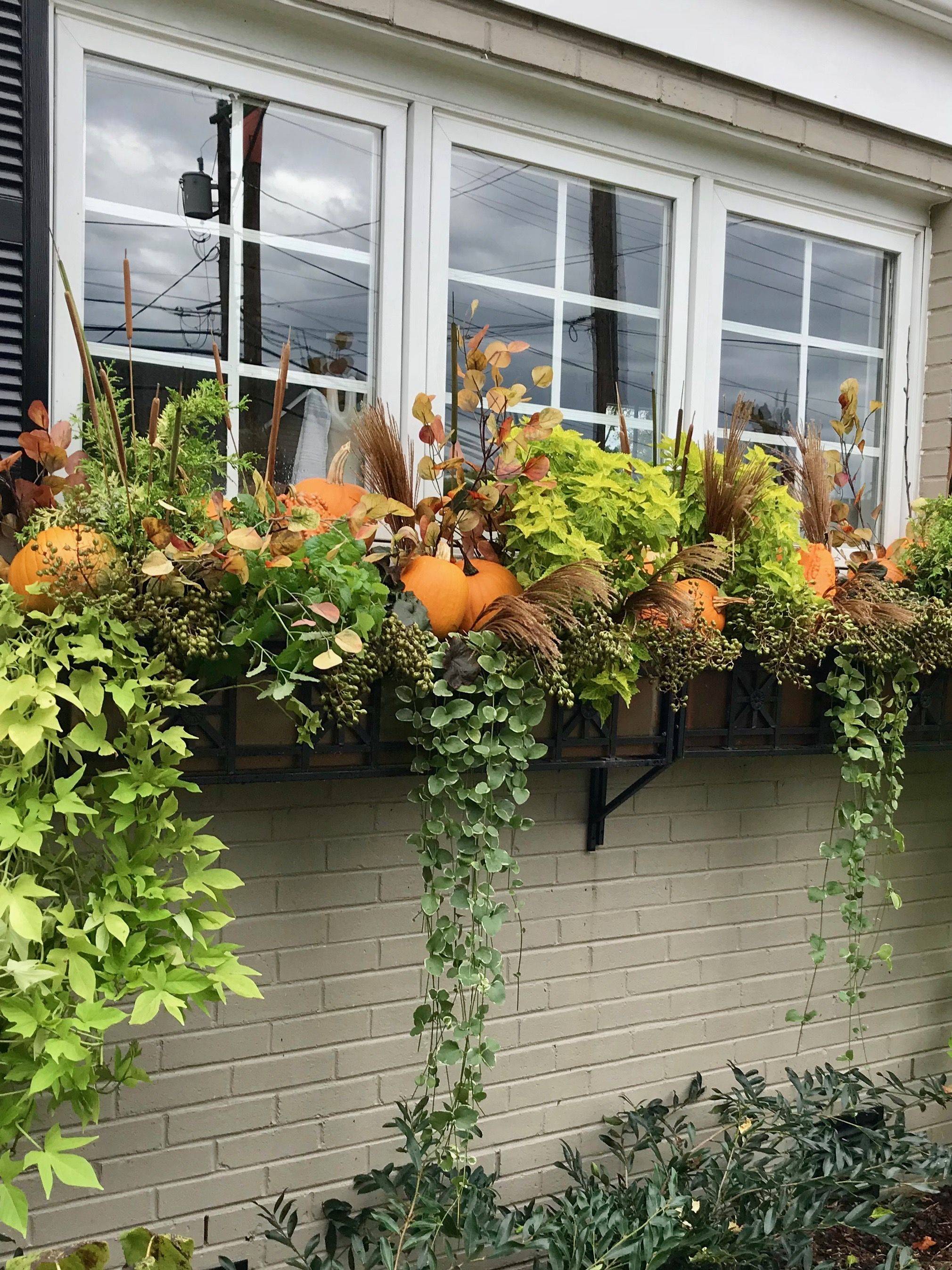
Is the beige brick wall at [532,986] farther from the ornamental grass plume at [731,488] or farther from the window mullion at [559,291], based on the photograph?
the window mullion at [559,291]

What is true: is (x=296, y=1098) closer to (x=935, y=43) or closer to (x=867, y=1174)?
(x=867, y=1174)

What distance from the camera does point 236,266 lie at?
2.09 metres

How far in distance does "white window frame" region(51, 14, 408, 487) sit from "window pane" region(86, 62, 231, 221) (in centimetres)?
2

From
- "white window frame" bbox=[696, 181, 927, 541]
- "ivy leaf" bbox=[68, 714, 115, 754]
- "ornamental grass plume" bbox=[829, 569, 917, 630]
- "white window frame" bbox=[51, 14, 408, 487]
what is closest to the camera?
"ivy leaf" bbox=[68, 714, 115, 754]

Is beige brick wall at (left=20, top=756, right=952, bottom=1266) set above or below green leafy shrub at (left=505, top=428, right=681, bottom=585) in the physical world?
below

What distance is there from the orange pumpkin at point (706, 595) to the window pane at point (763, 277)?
937 millimetres

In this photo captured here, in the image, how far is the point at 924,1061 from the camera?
3.11 m

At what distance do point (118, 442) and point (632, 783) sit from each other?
56.5 inches

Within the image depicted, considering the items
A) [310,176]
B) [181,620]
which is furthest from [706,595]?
[310,176]

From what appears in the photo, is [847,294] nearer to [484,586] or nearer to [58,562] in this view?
[484,586]

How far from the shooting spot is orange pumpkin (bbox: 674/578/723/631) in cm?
211

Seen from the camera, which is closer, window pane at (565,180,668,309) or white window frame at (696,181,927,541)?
window pane at (565,180,668,309)

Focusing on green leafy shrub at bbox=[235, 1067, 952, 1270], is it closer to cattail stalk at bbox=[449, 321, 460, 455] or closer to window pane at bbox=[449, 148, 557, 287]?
cattail stalk at bbox=[449, 321, 460, 455]

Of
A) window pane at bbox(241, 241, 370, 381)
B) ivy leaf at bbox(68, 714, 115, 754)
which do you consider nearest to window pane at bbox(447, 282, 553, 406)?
window pane at bbox(241, 241, 370, 381)
